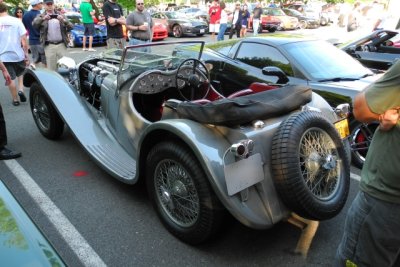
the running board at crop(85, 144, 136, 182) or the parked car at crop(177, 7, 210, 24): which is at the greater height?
the parked car at crop(177, 7, 210, 24)

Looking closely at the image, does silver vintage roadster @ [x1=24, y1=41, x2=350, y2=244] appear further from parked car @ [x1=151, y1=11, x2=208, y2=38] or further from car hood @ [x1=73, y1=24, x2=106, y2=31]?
parked car @ [x1=151, y1=11, x2=208, y2=38]

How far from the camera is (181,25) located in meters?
18.7

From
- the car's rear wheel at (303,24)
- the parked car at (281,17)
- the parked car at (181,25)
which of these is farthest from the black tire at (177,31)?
the car's rear wheel at (303,24)

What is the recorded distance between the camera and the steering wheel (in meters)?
3.92

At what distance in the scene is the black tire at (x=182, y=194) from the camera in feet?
8.58

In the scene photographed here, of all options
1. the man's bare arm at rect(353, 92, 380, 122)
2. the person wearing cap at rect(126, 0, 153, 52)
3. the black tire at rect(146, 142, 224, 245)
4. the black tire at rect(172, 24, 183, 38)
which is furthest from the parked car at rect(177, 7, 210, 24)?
the man's bare arm at rect(353, 92, 380, 122)

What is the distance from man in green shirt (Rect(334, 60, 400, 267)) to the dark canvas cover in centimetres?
98

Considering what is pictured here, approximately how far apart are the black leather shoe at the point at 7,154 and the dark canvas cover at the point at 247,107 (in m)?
2.65

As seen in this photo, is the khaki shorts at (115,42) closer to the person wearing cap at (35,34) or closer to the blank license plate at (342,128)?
the person wearing cap at (35,34)

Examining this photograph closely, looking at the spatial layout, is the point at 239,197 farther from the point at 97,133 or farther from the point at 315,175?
the point at 97,133

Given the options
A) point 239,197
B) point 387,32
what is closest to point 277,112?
point 239,197

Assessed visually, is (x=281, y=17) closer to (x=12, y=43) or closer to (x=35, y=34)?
(x=35, y=34)

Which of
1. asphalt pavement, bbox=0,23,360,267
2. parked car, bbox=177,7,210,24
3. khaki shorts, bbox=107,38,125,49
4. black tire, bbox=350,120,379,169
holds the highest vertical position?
parked car, bbox=177,7,210,24

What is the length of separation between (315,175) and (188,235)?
42.0 inches
